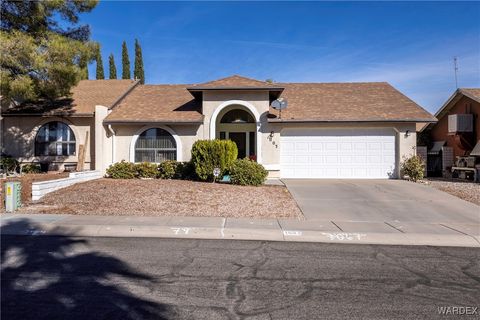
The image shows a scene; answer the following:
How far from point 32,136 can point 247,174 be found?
11.6 meters

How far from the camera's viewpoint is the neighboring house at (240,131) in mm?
18391

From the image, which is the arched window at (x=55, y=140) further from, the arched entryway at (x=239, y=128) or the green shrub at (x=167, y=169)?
the arched entryway at (x=239, y=128)

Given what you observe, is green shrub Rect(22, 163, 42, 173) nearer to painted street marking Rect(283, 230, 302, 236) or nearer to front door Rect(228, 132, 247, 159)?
front door Rect(228, 132, 247, 159)

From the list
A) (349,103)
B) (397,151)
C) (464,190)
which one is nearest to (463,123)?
(397,151)

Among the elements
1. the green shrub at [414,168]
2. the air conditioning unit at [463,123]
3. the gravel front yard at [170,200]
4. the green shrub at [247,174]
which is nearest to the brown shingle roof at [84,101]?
the gravel front yard at [170,200]

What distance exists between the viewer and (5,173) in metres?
17.4

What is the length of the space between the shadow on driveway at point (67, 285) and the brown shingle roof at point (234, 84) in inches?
460

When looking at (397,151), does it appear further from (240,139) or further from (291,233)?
(291,233)

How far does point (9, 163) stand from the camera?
18.3m

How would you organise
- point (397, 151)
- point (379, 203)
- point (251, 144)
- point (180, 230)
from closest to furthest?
point (180, 230)
point (379, 203)
point (397, 151)
point (251, 144)

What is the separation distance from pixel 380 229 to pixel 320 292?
186 inches

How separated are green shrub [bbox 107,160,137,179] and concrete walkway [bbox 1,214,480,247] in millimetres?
7397

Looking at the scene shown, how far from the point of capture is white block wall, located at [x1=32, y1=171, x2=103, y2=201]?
12.3 meters

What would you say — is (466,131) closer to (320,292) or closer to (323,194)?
(323,194)
